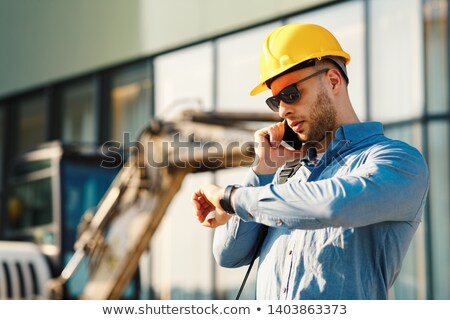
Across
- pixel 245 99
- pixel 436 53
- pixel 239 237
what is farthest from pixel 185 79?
pixel 239 237

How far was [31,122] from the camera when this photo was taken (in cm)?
1656

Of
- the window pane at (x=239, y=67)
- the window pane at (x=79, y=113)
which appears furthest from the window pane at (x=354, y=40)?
the window pane at (x=79, y=113)

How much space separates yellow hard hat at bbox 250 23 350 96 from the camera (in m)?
2.46

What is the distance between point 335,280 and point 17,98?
1509 cm

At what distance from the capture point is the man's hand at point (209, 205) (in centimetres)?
235

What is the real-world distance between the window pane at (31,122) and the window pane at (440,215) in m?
8.29

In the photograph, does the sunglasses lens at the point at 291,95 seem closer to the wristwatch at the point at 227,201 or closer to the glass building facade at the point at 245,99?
the wristwatch at the point at 227,201

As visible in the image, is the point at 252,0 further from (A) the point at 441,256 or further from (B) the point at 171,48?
(A) the point at 441,256

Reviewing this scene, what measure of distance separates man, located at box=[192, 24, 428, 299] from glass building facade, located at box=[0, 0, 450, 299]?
281 inches

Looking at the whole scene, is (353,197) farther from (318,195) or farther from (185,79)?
(185,79)

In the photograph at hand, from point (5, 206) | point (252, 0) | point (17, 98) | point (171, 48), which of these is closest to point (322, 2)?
point (252, 0)

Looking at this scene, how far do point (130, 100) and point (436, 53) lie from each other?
568 cm

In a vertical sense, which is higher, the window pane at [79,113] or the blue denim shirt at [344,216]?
the window pane at [79,113]

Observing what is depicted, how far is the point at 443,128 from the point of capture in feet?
32.3
